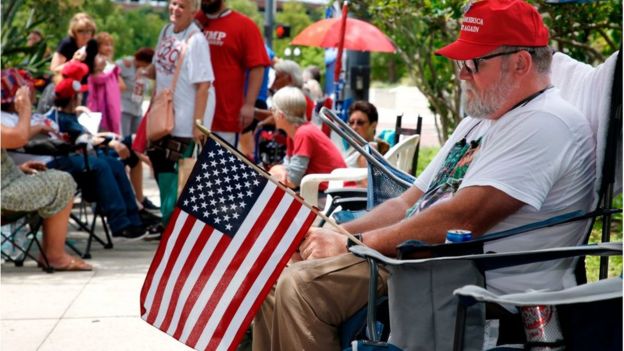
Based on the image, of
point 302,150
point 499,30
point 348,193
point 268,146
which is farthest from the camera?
point 268,146

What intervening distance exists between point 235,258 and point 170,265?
0.33m

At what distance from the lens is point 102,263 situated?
8.12 metres

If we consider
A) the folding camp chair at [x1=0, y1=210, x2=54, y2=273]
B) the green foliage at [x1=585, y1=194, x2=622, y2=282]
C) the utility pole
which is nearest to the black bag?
the folding camp chair at [x1=0, y1=210, x2=54, y2=273]

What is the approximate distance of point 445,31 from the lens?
11.2 metres

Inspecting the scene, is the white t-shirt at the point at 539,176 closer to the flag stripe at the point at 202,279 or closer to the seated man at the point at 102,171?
the flag stripe at the point at 202,279

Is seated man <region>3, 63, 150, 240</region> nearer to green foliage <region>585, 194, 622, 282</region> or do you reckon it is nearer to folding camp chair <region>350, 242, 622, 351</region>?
green foliage <region>585, 194, 622, 282</region>

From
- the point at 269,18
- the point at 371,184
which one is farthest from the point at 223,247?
the point at 269,18

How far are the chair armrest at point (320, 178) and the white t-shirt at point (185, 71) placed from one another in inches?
63.9

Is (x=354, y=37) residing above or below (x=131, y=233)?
above

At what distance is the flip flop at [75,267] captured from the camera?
→ 7770 millimetres

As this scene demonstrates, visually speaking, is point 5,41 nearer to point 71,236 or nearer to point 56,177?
point 71,236

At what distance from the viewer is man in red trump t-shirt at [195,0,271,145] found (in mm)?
8656

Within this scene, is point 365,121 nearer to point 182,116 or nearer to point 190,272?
point 182,116

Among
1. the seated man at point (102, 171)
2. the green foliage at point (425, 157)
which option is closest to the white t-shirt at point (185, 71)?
the seated man at point (102, 171)
